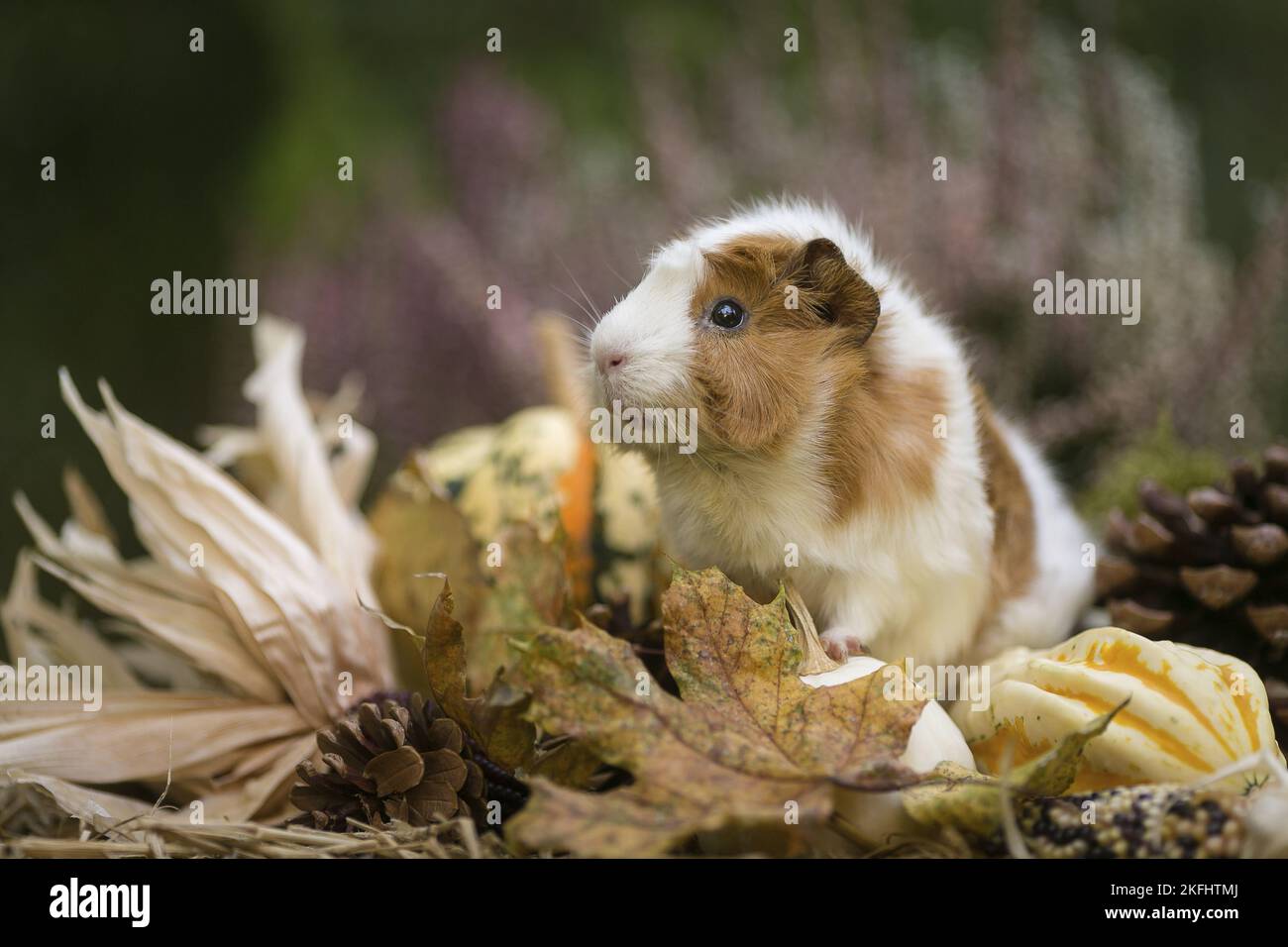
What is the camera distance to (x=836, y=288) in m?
0.78

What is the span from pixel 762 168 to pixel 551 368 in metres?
0.60

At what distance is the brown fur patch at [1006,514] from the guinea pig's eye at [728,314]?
0.86 feet

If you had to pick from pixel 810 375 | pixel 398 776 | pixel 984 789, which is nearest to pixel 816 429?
pixel 810 375

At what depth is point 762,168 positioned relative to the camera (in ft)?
5.53

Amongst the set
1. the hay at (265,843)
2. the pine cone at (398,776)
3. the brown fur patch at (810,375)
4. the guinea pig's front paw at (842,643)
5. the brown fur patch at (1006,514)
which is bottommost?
the hay at (265,843)

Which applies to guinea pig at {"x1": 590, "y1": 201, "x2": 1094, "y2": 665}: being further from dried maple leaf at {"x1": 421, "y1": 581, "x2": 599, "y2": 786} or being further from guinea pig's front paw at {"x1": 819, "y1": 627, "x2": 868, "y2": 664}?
dried maple leaf at {"x1": 421, "y1": 581, "x2": 599, "y2": 786}

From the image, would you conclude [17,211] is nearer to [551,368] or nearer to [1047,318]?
[551,368]

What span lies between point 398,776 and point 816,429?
39 centimetres

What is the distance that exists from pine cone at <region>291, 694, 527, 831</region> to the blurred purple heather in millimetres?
668

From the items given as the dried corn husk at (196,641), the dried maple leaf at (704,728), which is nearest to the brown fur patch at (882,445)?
the dried maple leaf at (704,728)

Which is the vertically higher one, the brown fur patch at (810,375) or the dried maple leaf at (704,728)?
the brown fur patch at (810,375)

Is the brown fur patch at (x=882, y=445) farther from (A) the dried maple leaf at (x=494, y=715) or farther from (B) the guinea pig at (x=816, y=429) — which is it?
(A) the dried maple leaf at (x=494, y=715)

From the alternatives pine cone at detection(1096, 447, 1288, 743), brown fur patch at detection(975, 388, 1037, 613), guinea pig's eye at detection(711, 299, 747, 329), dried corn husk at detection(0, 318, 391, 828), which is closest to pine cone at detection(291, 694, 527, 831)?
dried corn husk at detection(0, 318, 391, 828)

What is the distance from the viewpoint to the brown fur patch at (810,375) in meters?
0.75
